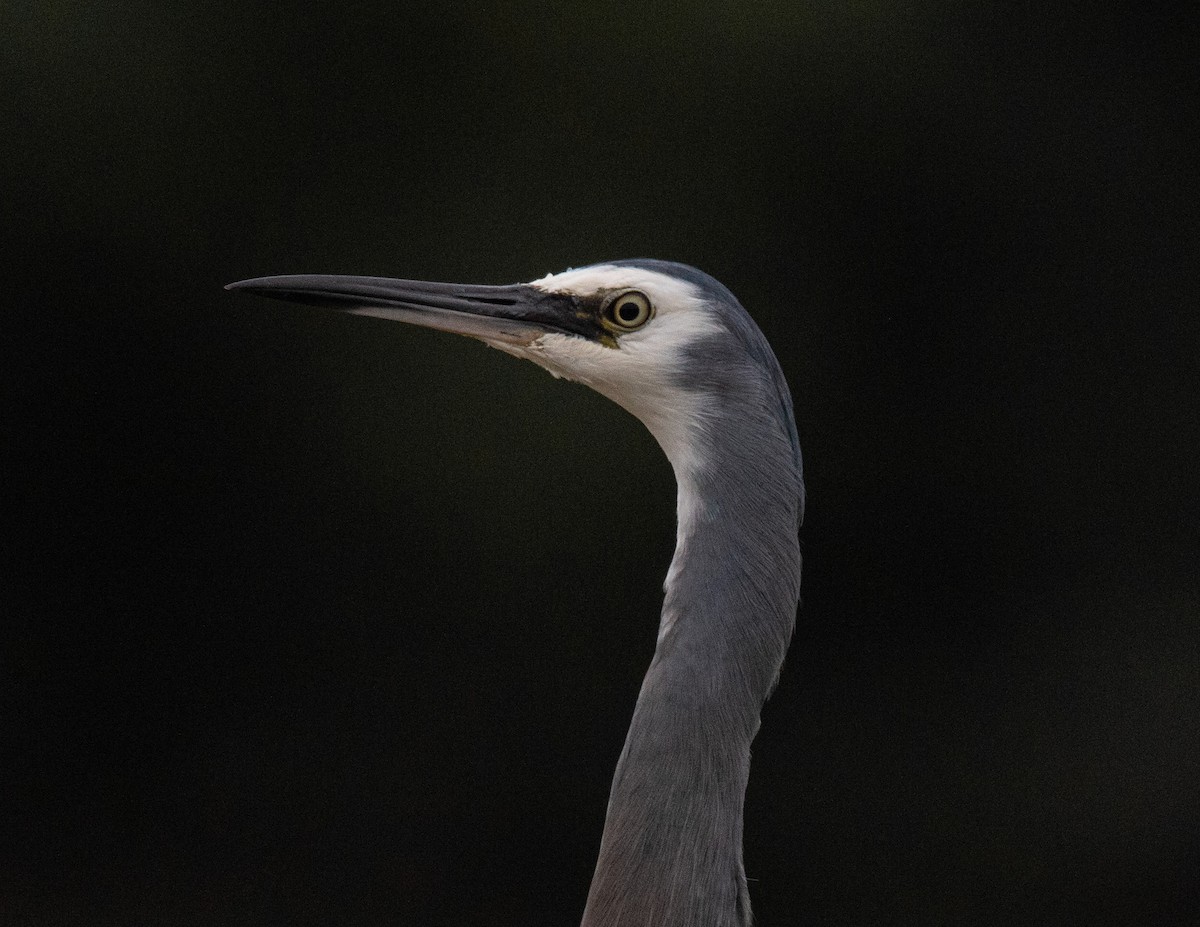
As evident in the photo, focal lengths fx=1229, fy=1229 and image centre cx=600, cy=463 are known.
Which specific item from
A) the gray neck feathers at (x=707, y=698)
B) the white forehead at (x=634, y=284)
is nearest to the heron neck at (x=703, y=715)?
the gray neck feathers at (x=707, y=698)

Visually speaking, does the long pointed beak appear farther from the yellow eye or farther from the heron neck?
the heron neck

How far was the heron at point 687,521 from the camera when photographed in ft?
2.51

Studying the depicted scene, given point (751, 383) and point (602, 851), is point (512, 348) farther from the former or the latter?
point (602, 851)

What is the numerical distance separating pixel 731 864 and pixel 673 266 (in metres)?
0.39

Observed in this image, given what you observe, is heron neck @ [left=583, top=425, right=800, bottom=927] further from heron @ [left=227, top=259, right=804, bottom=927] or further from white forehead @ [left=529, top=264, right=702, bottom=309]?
white forehead @ [left=529, top=264, right=702, bottom=309]

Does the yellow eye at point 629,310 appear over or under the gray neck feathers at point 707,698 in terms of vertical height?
over

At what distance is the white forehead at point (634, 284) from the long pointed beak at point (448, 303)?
0.04ft

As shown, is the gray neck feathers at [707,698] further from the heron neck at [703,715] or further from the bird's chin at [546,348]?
the bird's chin at [546,348]

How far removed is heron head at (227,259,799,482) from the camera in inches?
31.7

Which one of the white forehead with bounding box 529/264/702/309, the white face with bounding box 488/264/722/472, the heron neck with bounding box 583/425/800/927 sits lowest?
the heron neck with bounding box 583/425/800/927

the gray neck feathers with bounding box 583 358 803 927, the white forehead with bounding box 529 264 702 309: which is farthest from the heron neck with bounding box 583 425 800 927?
the white forehead with bounding box 529 264 702 309

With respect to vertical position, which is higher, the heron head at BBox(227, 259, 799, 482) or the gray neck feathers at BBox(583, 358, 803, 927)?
the heron head at BBox(227, 259, 799, 482)

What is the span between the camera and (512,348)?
0.85 metres

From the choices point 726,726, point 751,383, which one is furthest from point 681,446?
point 726,726
